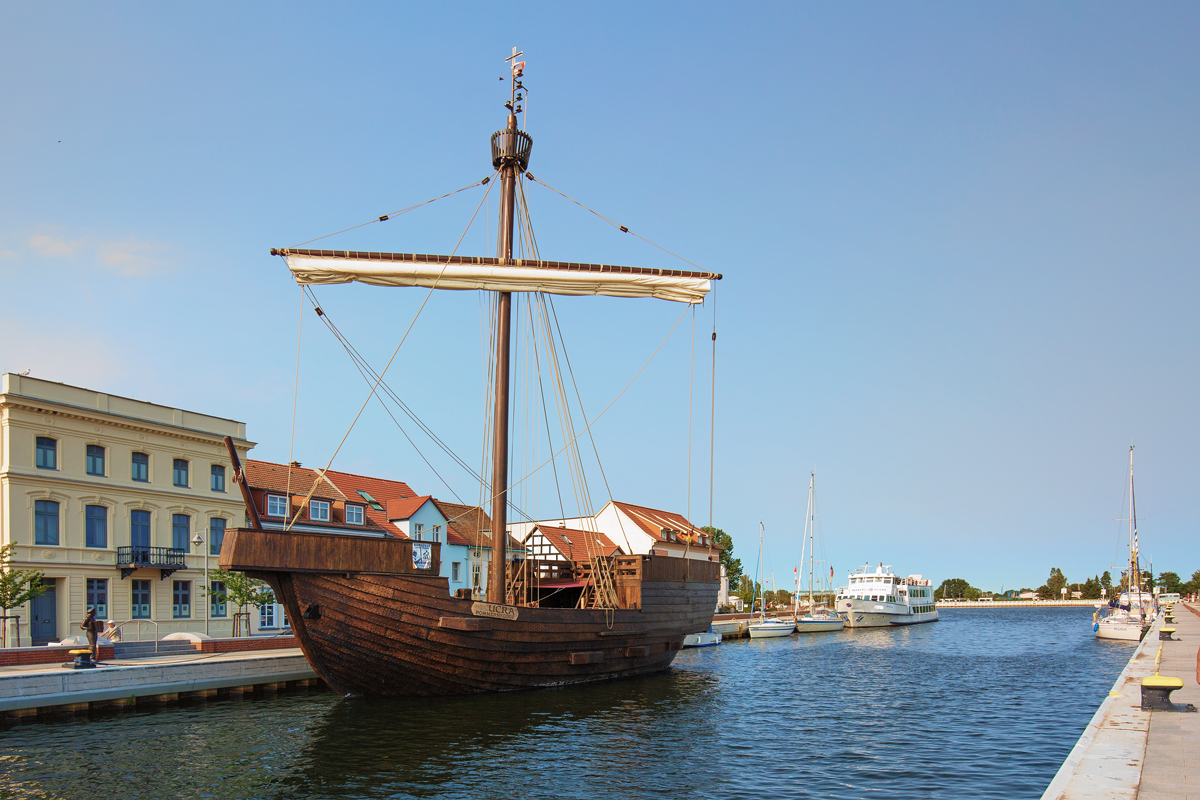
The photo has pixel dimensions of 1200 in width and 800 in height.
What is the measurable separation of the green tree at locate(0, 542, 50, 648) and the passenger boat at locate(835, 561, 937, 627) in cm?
6140

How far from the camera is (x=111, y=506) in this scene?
3319 cm

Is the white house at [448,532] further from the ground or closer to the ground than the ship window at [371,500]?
closer to the ground

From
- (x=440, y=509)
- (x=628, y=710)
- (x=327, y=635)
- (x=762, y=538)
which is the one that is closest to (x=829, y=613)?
(x=762, y=538)

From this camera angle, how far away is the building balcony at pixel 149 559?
108 feet

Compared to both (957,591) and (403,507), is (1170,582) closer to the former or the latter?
(957,591)

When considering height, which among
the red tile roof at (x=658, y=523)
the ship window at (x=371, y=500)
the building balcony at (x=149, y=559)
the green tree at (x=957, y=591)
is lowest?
the green tree at (x=957, y=591)

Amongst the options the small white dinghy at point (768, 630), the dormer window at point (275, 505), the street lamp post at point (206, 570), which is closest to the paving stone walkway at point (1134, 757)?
the street lamp post at point (206, 570)

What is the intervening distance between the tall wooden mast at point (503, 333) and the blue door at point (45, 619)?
1835 cm

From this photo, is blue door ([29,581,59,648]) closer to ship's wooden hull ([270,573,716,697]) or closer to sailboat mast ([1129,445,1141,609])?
ship's wooden hull ([270,573,716,697])

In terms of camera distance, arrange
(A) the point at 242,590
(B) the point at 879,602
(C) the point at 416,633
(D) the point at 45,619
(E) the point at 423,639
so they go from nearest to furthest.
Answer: (C) the point at 416,633, (E) the point at 423,639, (D) the point at 45,619, (A) the point at 242,590, (B) the point at 879,602

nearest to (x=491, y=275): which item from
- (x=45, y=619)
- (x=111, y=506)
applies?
(x=111, y=506)

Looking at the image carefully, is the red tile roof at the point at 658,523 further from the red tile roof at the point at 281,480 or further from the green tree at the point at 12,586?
the green tree at the point at 12,586

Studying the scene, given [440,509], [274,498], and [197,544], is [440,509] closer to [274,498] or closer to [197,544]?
[274,498]

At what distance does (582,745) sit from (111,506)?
25700 millimetres
